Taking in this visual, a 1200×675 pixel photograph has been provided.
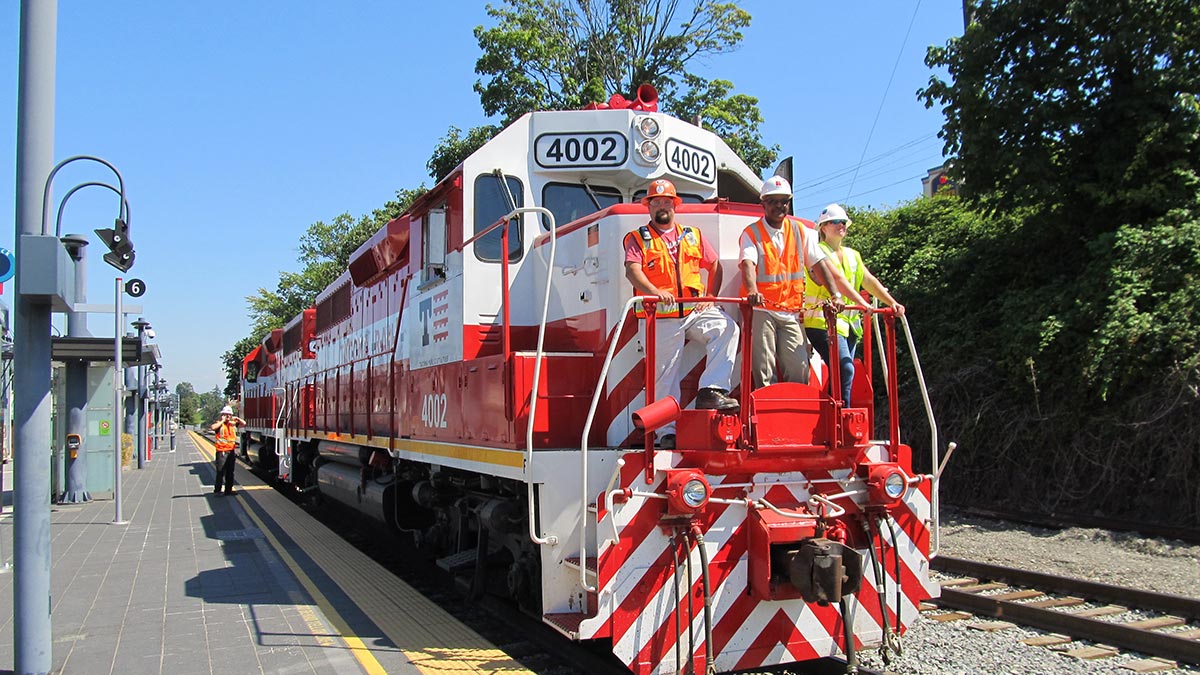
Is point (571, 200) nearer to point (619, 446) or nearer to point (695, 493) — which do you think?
point (619, 446)

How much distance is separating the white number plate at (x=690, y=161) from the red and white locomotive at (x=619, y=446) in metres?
0.02

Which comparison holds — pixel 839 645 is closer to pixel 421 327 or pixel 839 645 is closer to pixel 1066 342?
pixel 421 327

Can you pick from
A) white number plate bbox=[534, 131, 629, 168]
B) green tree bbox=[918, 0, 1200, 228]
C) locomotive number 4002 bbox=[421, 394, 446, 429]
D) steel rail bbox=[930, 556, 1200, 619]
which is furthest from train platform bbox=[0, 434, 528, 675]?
green tree bbox=[918, 0, 1200, 228]

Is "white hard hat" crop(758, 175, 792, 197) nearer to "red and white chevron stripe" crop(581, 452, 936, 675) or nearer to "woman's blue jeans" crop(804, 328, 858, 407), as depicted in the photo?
"woman's blue jeans" crop(804, 328, 858, 407)

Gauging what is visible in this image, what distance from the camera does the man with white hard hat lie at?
4.72 m

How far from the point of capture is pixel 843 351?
16.9 ft

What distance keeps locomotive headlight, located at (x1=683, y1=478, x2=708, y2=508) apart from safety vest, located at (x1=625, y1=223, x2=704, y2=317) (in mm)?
995

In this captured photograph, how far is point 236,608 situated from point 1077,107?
12.0 meters

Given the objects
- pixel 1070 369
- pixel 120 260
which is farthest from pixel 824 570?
pixel 1070 369

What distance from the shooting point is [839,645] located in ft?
15.1

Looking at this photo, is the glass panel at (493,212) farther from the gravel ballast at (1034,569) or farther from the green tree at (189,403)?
the green tree at (189,403)

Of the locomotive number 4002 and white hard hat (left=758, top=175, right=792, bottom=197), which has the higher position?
white hard hat (left=758, top=175, right=792, bottom=197)

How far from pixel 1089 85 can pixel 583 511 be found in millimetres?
11079

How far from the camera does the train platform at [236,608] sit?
537 cm
